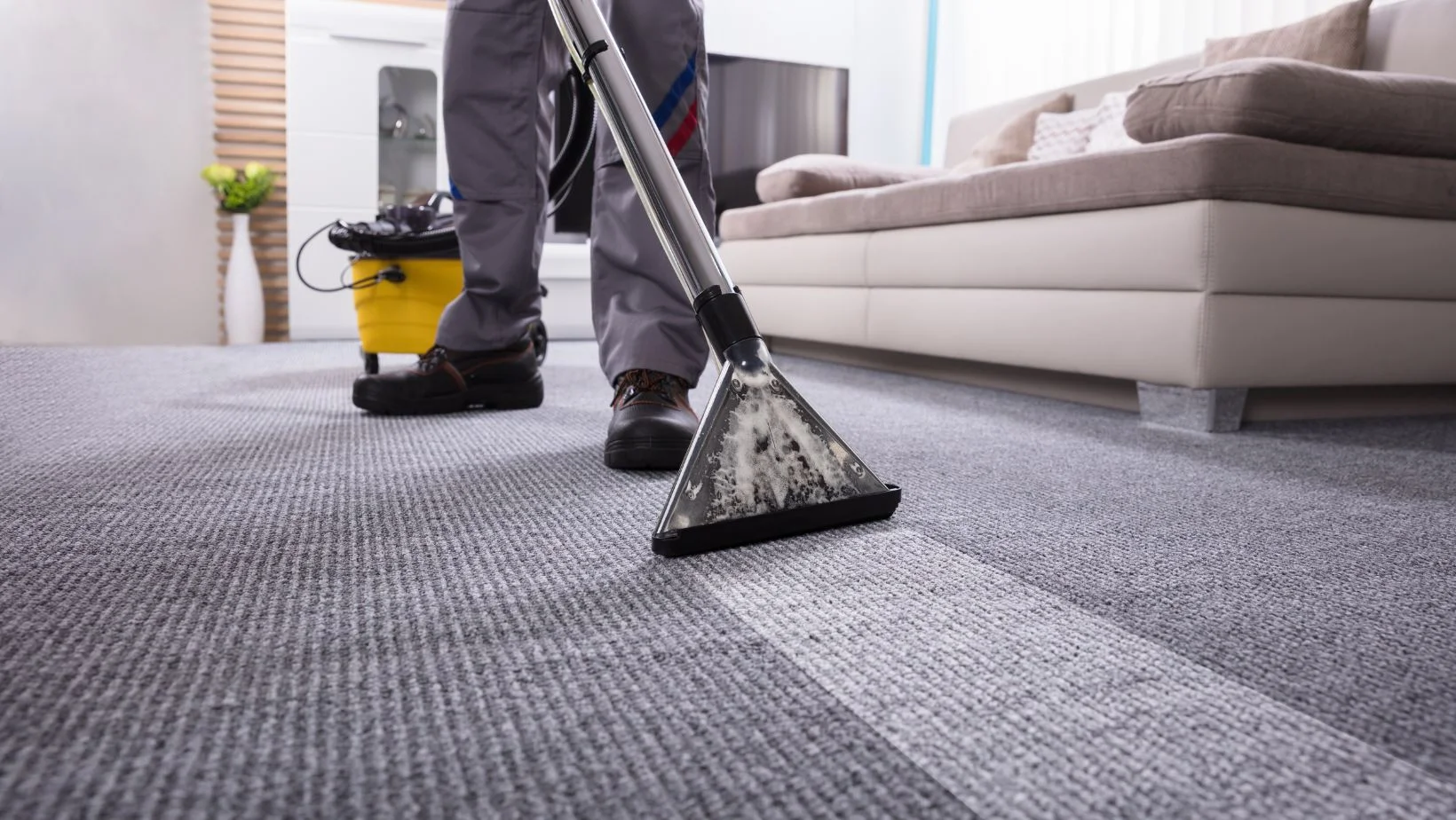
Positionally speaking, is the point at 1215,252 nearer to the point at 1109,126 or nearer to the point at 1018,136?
the point at 1109,126

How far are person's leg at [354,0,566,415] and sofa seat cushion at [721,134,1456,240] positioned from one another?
0.78 m

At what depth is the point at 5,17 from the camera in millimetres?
3283

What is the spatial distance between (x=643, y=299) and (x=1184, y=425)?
32.7 inches

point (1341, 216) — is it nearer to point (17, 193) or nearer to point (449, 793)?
point (449, 793)

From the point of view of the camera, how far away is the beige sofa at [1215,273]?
1.36m

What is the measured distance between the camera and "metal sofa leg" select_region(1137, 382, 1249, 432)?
4.56ft

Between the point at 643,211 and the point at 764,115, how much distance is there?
10.4 ft

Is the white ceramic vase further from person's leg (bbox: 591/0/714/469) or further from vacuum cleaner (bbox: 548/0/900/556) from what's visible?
vacuum cleaner (bbox: 548/0/900/556)

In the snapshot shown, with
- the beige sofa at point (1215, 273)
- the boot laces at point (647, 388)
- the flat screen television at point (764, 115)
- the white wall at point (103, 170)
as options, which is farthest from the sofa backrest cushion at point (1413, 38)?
the white wall at point (103, 170)

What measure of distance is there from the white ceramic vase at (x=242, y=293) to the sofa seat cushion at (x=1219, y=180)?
2.54 m

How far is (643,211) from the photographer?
3.70ft

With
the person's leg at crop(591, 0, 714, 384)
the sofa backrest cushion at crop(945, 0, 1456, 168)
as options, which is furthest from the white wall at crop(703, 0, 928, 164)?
the person's leg at crop(591, 0, 714, 384)

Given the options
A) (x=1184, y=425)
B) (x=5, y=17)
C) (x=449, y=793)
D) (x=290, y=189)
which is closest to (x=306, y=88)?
(x=290, y=189)

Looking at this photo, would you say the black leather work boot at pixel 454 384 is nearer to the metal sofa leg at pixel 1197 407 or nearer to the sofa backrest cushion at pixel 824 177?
the metal sofa leg at pixel 1197 407
